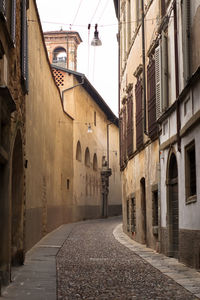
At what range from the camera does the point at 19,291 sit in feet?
25.5

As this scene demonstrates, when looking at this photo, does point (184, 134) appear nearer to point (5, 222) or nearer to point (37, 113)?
point (5, 222)

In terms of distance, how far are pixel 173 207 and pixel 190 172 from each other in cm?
227

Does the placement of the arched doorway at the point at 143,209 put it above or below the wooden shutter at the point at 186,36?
below

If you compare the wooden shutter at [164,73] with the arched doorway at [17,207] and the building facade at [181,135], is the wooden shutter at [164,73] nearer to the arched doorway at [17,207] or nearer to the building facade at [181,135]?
the building facade at [181,135]

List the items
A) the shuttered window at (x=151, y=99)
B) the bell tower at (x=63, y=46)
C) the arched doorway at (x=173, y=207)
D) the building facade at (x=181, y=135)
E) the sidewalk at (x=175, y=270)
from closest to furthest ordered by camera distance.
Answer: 1. the sidewalk at (x=175, y=270)
2. the building facade at (x=181, y=135)
3. the arched doorway at (x=173, y=207)
4. the shuttered window at (x=151, y=99)
5. the bell tower at (x=63, y=46)

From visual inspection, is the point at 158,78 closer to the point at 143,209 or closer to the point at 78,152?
the point at 143,209

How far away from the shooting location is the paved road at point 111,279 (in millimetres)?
7680

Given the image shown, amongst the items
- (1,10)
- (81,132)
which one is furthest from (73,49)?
(1,10)

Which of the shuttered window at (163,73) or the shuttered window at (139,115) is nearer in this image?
the shuttered window at (163,73)

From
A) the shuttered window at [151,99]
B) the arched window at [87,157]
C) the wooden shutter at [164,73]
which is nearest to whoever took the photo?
the wooden shutter at [164,73]

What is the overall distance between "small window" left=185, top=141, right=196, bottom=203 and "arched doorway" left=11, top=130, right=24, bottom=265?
3242 millimetres

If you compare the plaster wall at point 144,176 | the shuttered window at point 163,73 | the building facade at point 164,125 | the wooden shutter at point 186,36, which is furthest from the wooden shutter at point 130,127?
the wooden shutter at point 186,36

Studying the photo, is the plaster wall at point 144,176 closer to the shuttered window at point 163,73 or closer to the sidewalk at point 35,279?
the shuttered window at point 163,73

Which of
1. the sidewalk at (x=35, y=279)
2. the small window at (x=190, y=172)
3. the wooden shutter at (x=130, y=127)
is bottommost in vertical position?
the sidewalk at (x=35, y=279)
